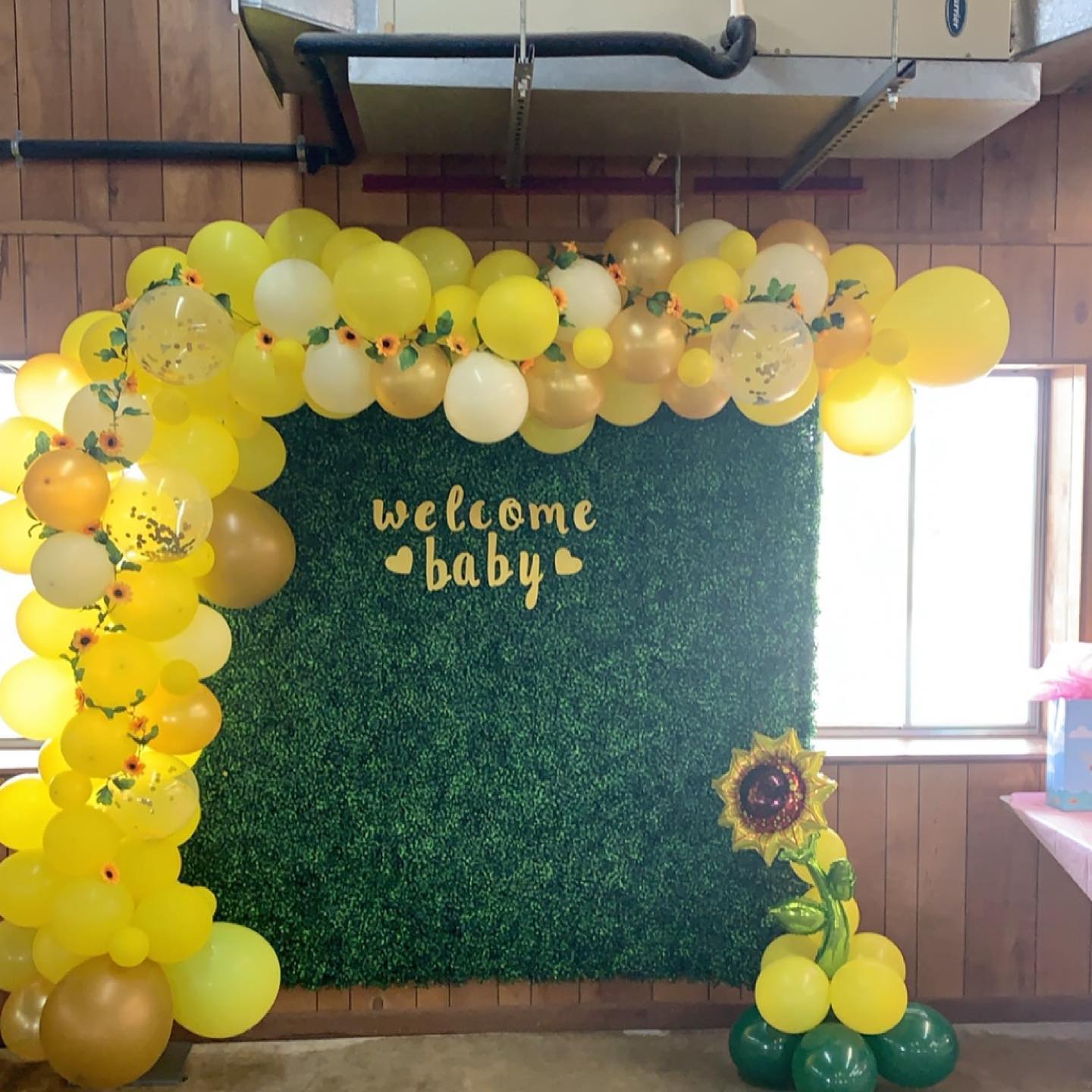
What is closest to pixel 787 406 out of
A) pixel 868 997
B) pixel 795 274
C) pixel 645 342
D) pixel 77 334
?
pixel 795 274

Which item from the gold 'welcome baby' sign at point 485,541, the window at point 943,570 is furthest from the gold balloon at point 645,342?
the window at point 943,570

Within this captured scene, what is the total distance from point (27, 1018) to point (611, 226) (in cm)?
258

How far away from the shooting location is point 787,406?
8.13 ft

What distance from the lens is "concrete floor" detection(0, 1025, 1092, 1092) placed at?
2.65 meters

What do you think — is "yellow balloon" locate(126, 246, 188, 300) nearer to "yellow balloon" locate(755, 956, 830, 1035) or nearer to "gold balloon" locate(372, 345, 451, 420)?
"gold balloon" locate(372, 345, 451, 420)

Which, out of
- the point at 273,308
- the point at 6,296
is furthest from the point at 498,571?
the point at 6,296

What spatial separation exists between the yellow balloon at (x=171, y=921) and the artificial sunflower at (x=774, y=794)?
4.61 feet

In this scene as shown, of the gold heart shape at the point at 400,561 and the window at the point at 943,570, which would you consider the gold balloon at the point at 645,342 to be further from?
the window at the point at 943,570

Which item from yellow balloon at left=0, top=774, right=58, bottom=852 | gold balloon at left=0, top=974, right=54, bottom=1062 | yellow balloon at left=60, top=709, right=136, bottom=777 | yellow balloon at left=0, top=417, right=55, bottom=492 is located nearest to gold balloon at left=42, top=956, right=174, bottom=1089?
gold balloon at left=0, top=974, right=54, bottom=1062

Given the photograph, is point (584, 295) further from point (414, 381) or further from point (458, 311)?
point (414, 381)

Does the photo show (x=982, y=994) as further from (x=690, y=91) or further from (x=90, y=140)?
(x=90, y=140)

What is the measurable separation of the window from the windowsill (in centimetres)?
6

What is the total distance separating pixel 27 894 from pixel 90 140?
2009 mm

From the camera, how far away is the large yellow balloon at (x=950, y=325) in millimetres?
2359
